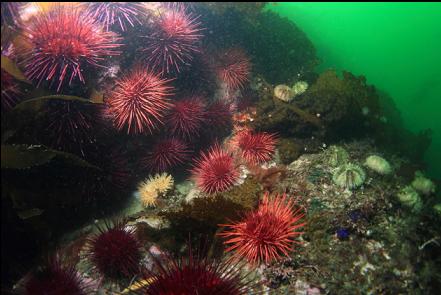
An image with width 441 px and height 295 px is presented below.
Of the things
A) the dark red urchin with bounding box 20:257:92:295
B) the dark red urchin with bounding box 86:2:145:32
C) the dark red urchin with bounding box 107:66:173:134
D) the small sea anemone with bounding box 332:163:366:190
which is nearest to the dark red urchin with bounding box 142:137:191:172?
the dark red urchin with bounding box 107:66:173:134

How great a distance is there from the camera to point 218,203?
5336 mm

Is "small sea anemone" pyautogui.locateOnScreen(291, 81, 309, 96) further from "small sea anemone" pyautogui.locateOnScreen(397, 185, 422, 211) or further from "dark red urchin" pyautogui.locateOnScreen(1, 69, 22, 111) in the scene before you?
"dark red urchin" pyautogui.locateOnScreen(1, 69, 22, 111)

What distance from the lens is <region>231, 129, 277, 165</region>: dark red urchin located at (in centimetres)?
708

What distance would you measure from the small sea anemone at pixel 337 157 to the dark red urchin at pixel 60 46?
543 centimetres

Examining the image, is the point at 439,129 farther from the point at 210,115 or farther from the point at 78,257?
the point at 78,257

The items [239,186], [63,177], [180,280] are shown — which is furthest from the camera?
[63,177]

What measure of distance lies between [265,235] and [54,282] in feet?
10.4

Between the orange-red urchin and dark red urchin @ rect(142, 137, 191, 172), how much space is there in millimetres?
3135

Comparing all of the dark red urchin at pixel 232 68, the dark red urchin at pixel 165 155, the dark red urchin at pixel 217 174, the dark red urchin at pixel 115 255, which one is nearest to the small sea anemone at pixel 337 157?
the dark red urchin at pixel 217 174

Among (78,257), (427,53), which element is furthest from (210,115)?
(427,53)

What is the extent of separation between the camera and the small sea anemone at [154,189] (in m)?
7.03

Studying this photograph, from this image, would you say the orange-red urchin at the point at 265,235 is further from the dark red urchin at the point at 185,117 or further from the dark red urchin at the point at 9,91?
the dark red urchin at the point at 9,91

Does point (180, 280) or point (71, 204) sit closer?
point (180, 280)

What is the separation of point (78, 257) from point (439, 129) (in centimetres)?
2554
